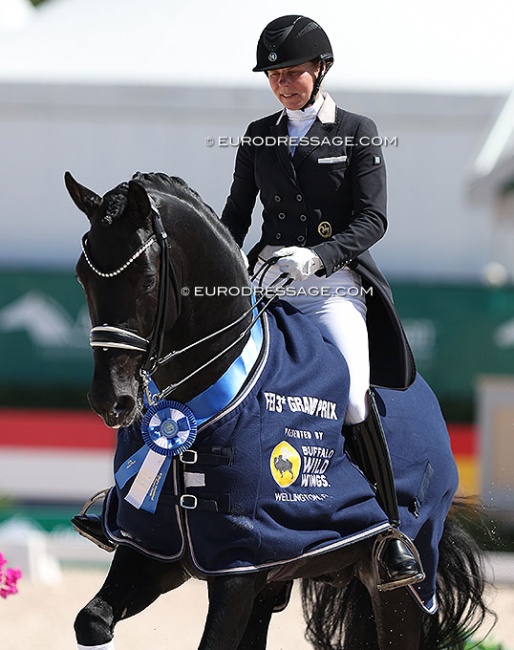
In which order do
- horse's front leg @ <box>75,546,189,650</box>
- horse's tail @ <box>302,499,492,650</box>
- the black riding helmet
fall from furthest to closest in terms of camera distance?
horse's tail @ <box>302,499,492,650</box>
the black riding helmet
horse's front leg @ <box>75,546,189,650</box>

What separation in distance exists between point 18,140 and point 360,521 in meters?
7.89

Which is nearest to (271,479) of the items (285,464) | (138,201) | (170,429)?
(285,464)

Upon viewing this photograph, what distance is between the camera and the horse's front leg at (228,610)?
301 cm

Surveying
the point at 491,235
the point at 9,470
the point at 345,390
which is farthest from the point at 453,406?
the point at 345,390

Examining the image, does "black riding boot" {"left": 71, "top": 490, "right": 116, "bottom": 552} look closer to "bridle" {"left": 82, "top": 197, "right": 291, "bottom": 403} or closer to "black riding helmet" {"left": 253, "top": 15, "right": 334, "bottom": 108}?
"bridle" {"left": 82, "top": 197, "right": 291, "bottom": 403}

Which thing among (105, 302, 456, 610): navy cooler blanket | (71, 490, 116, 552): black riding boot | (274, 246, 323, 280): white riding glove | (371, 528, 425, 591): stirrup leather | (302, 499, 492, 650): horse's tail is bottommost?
(302, 499, 492, 650): horse's tail

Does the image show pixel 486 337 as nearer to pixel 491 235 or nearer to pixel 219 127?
pixel 491 235

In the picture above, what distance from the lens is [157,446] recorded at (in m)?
3.10

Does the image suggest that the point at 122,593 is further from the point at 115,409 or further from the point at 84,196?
the point at 84,196

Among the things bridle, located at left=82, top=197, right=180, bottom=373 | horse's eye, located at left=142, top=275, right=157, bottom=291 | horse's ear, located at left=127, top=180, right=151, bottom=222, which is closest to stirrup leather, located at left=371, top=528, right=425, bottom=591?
bridle, located at left=82, top=197, right=180, bottom=373

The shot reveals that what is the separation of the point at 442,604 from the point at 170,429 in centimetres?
161

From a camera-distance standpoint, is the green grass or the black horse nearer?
the black horse

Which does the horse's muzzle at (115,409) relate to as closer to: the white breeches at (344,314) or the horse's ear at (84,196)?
the horse's ear at (84,196)

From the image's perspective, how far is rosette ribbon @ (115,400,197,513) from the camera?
3.08 m
